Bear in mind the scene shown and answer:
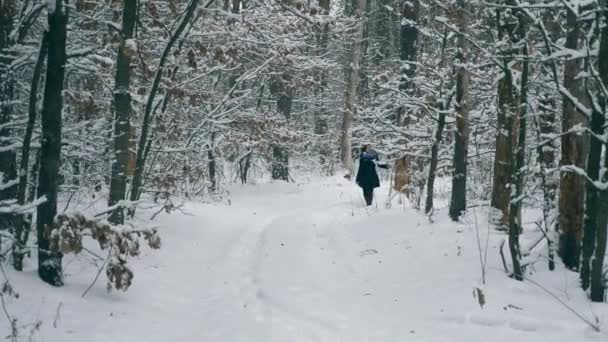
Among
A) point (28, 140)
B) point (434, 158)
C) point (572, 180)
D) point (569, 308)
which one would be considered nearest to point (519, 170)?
point (572, 180)

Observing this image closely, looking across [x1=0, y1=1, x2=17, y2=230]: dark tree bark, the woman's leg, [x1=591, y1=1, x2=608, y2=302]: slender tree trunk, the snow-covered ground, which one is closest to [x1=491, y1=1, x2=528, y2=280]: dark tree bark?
the snow-covered ground

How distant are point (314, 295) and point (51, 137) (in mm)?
3707

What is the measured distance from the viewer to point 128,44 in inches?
268

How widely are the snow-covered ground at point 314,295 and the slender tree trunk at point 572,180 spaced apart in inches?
15.6

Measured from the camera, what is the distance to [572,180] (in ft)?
21.7

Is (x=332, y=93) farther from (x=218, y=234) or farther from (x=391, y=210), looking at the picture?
(x=218, y=234)

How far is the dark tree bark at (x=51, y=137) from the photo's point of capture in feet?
19.3

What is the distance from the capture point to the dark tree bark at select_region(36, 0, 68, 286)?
232 inches

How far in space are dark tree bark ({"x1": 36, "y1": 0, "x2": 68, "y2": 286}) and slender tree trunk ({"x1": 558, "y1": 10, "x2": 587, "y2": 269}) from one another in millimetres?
5886

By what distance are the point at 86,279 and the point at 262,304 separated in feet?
7.07

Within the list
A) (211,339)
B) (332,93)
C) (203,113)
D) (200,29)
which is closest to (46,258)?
(211,339)

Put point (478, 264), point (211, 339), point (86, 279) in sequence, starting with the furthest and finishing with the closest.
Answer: point (478, 264), point (86, 279), point (211, 339)

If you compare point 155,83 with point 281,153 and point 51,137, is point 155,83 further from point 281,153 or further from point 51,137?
point 281,153

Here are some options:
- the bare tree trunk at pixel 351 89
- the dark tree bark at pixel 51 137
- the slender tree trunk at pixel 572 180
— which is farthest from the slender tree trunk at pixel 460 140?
the bare tree trunk at pixel 351 89
